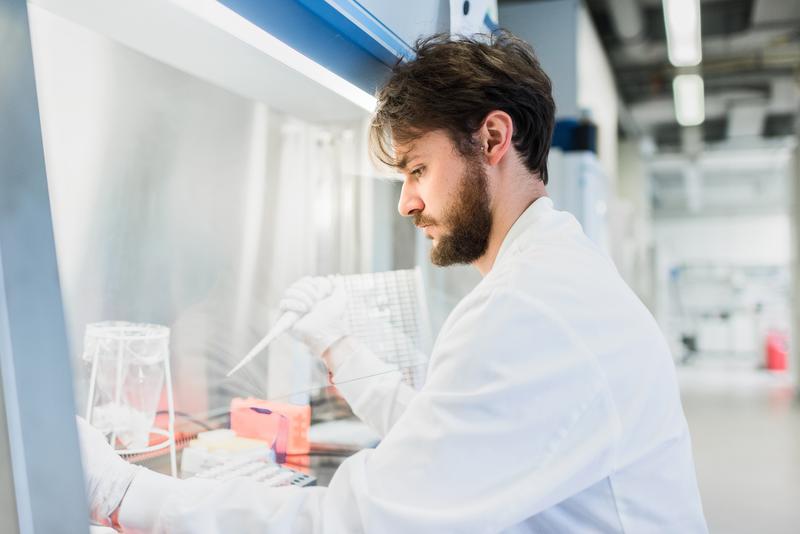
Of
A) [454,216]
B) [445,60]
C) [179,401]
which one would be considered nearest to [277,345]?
[179,401]

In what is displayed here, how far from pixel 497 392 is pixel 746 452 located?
178 inches

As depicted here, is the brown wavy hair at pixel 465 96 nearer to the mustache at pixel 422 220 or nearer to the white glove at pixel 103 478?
the mustache at pixel 422 220

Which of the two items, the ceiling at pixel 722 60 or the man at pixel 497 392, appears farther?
the ceiling at pixel 722 60

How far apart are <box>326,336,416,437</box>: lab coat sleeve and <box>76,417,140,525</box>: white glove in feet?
1.65

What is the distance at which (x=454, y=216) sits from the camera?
1.07m

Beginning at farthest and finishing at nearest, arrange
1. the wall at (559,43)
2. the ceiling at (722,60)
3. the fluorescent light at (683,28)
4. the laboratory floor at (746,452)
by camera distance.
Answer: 1. the ceiling at (722,60)
2. the fluorescent light at (683,28)
3. the wall at (559,43)
4. the laboratory floor at (746,452)

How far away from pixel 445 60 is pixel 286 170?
0.58 metres

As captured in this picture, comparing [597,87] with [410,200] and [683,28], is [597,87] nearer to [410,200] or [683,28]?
[683,28]

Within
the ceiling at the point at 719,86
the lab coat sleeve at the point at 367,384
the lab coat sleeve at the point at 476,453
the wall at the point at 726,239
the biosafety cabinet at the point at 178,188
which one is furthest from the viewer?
the wall at the point at 726,239

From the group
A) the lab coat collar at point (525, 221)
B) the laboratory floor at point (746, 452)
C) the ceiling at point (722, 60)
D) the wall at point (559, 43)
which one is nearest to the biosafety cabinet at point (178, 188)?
the lab coat collar at point (525, 221)

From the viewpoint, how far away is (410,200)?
3.70 ft

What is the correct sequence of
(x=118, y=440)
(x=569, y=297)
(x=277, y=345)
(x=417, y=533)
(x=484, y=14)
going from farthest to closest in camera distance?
(x=484, y=14)
(x=277, y=345)
(x=118, y=440)
(x=569, y=297)
(x=417, y=533)

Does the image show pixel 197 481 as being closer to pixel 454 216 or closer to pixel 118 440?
pixel 118 440

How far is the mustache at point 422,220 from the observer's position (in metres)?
1.10
